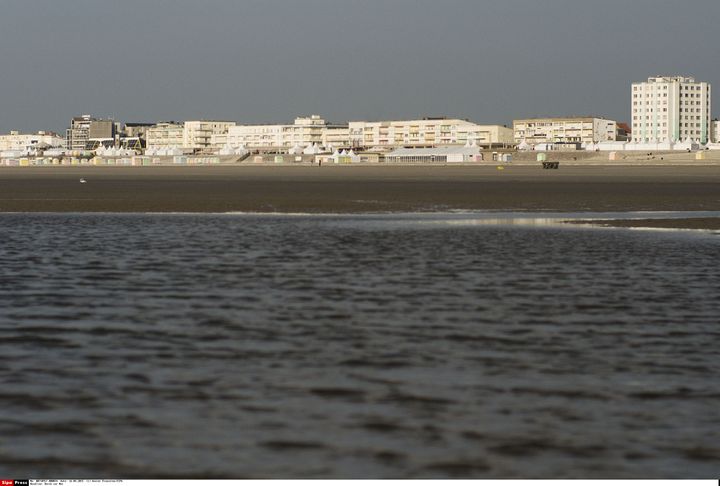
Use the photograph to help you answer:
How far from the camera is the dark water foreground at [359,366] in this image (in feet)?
26.2

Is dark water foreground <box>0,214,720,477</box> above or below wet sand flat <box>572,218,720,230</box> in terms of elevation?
below

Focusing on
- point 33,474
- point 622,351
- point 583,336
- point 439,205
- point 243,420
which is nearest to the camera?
point 33,474

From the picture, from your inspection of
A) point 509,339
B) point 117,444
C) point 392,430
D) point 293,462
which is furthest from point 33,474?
point 509,339

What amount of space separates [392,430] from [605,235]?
22024mm

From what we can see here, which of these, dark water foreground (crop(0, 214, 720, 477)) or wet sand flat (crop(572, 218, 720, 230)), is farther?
wet sand flat (crop(572, 218, 720, 230))

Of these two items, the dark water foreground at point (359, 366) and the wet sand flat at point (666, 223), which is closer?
the dark water foreground at point (359, 366)

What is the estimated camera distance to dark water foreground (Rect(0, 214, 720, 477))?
797 centimetres

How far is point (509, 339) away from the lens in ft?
42.5

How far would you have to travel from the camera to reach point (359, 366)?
11219 millimetres

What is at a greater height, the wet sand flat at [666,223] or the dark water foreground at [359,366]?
the wet sand flat at [666,223]

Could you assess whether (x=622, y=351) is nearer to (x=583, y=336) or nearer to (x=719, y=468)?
(x=583, y=336)

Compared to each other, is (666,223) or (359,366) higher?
(666,223)

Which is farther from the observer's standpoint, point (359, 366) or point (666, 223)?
point (666, 223)

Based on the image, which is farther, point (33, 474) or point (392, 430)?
point (392, 430)
